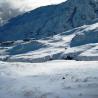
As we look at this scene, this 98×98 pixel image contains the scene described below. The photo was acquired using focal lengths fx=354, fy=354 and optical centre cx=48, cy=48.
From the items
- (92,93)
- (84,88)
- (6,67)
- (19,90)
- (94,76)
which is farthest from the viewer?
(6,67)

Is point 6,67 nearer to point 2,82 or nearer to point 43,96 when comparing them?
point 2,82

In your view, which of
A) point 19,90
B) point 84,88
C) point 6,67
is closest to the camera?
point 84,88

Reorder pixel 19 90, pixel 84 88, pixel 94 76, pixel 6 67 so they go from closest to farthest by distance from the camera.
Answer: pixel 84 88
pixel 19 90
pixel 94 76
pixel 6 67

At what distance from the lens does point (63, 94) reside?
22984 mm

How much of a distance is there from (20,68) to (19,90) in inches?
418

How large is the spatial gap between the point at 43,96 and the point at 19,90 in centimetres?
299

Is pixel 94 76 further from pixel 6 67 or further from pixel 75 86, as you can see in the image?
pixel 6 67

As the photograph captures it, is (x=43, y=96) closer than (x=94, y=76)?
Yes

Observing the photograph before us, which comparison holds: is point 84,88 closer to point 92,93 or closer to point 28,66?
point 92,93

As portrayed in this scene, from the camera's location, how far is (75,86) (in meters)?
24.8

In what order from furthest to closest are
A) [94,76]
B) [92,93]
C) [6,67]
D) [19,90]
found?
[6,67]
[94,76]
[19,90]
[92,93]

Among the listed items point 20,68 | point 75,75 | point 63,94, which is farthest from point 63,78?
point 20,68

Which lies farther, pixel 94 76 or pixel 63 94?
pixel 94 76

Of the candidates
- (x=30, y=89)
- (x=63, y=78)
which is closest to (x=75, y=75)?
(x=63, y=78)
